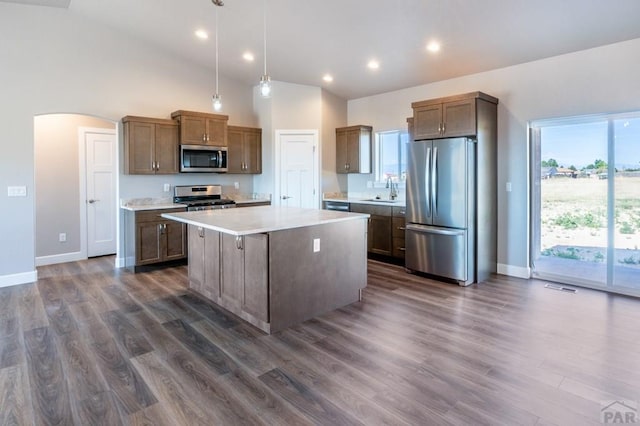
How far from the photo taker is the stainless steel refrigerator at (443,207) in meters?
4.52

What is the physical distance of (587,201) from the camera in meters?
4.47

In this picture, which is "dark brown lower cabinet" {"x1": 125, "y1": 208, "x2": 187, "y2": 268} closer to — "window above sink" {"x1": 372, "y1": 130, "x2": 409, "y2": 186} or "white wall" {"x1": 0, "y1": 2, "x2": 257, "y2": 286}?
"white wall" {"x1": 0, "y1": 2, "x2": 257, "y2": 286}

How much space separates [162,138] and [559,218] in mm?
5582

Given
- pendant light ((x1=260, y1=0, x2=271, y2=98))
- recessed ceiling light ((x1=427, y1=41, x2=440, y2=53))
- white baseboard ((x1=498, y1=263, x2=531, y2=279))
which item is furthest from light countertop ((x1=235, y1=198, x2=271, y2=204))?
white baseboard ((x1=498, y1=263, x2=531, y2=279))

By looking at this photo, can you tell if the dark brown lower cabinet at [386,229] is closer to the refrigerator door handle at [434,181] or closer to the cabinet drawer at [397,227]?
the cabinet drawer at [397,227]

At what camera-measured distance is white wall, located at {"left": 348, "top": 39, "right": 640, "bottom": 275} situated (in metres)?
4.03

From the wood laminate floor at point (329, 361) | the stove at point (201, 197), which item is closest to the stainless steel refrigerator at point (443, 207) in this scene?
the wood laminate floor at point (329, 361)

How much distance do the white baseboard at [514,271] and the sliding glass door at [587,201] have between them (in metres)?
0.14

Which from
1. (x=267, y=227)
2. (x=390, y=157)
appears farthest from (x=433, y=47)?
(x=267, y=227)

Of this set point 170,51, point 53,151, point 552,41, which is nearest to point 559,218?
point 552,41

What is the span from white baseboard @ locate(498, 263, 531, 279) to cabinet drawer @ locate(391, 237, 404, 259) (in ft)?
4.33

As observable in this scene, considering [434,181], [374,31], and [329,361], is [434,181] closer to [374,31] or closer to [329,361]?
[374,31]

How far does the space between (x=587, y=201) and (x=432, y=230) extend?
71.8 inches

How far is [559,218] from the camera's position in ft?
15.4
